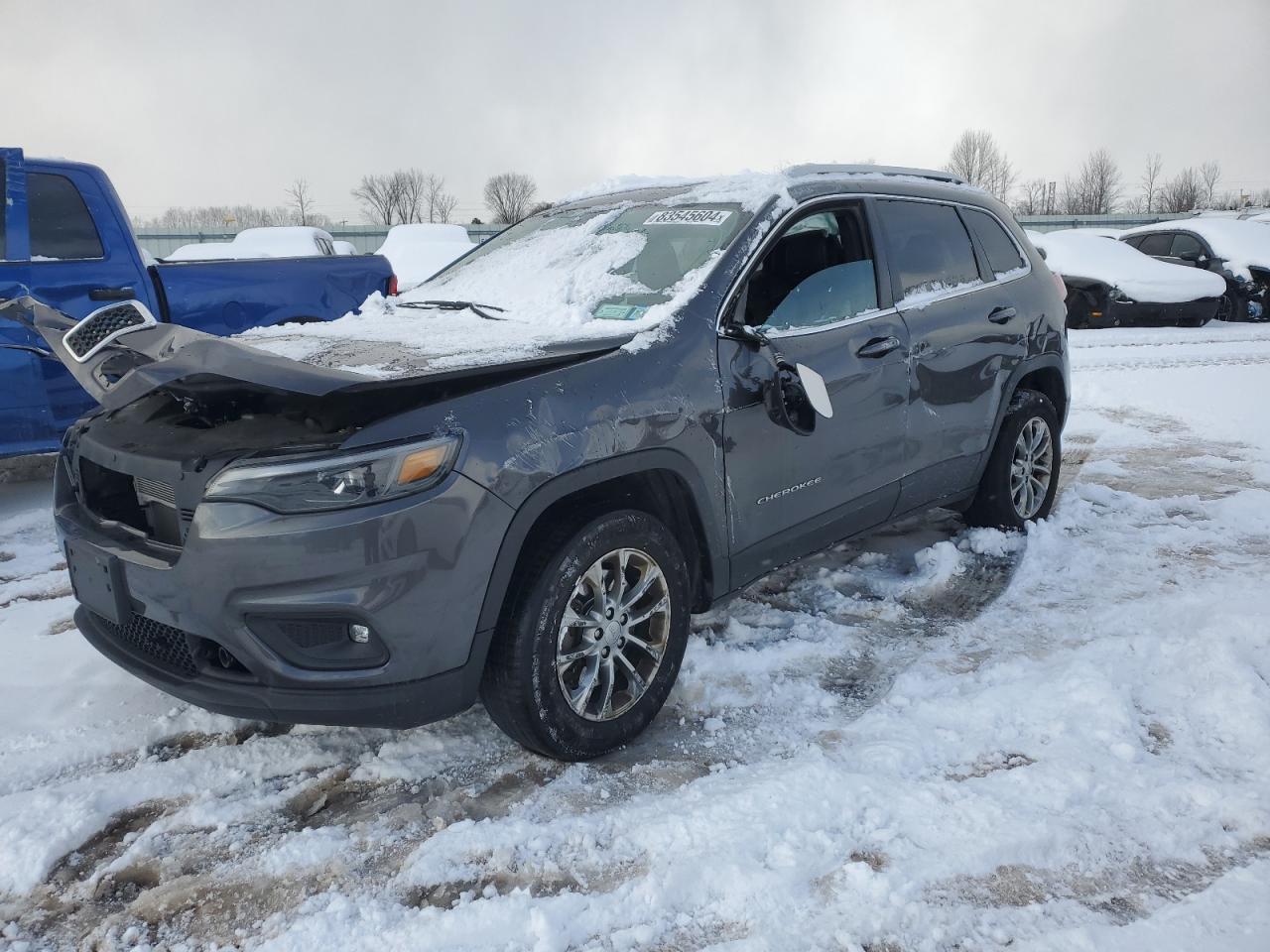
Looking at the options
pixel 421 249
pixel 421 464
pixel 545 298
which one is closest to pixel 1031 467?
pixel 545 298

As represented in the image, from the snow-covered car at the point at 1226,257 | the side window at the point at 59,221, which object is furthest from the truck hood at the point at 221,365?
the snow-covered car at the point at 1226,257

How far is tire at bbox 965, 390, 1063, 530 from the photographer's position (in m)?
4.68

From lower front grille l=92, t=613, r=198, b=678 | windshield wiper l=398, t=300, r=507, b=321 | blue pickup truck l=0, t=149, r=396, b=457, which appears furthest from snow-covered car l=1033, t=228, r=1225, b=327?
lower front grille l=92, t=613, r=198, b=678

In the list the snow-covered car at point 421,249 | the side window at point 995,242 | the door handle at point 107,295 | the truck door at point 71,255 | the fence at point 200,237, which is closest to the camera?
the side window at point 995,242

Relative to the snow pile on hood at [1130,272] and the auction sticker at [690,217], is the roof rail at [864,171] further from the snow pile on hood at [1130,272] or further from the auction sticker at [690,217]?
the snow pile on hood at [1130,272]

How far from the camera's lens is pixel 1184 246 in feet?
49.8

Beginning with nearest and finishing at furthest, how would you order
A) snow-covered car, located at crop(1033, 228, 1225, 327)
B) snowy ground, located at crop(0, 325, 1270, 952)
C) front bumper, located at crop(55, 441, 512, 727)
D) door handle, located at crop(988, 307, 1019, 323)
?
1. snowy ground, located at crop(0, 325, 1270, 952)
2. front bumper, located at crop(55, 441, 512, 727)
3. door handle, located at crop(988, 307, 1019, 323)
4. snow-covered car, located at crop(1033, 228, 1225, 327)

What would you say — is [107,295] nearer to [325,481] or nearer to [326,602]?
[325,481]

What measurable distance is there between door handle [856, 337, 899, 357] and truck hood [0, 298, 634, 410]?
1151mm

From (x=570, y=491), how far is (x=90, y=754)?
5.72 feet

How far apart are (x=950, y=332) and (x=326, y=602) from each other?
299 centimetres

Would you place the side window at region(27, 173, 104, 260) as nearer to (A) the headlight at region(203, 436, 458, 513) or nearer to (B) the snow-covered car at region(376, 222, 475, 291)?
(A) the headlight at region(203, 436, 458, 513)

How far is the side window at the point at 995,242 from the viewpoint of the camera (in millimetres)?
4637

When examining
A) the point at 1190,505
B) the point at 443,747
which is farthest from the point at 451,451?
the point at 1190,505
